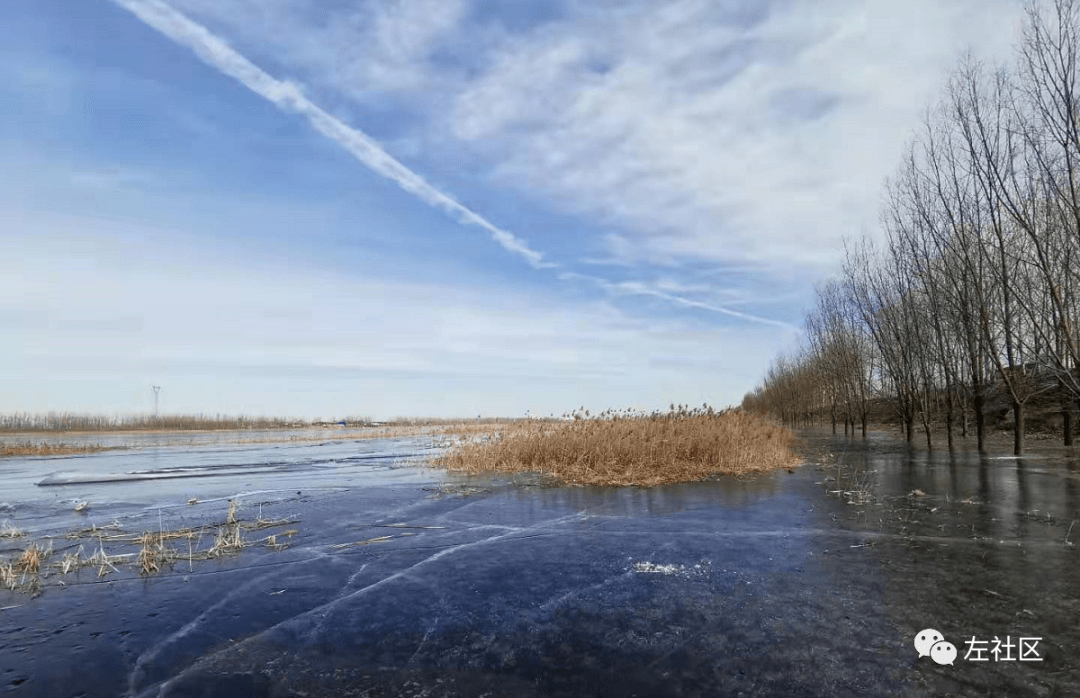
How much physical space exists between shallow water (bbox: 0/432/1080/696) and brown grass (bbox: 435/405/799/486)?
4690 mm

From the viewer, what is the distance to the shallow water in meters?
3.90

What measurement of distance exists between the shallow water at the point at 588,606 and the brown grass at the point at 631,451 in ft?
15.4

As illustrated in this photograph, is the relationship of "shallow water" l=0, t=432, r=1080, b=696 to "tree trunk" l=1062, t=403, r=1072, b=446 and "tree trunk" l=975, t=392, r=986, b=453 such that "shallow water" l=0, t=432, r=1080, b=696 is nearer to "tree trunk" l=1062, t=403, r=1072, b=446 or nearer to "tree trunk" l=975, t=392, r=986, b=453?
"tree trunk" l=975, t=392, r=986, b=453

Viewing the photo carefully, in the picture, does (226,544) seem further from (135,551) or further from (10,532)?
(10,532)

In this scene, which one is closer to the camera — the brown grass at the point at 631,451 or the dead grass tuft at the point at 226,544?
the dead grass tuft at the point at 226,544

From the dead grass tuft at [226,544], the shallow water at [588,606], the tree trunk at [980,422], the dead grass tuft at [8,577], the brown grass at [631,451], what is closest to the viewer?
the shallow water at [588,606]

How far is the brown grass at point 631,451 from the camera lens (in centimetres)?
1558

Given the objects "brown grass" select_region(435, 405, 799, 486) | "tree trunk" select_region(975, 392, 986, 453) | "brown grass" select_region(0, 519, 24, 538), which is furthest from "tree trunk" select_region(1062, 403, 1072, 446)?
"brown grass" select_region(0, 519, 24, 538)

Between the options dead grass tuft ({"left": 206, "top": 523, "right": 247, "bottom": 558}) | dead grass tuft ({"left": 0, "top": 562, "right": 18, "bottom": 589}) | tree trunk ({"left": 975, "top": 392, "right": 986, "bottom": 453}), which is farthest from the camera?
tree trunk ({"left": 975, "top": 392, "right": 986, "bottom": 453})

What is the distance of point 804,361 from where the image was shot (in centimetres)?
5716

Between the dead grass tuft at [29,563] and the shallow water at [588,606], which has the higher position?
the dead grass tuft at [29,563]

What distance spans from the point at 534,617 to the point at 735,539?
398 centimetres

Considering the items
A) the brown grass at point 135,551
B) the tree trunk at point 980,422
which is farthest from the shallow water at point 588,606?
the tree trunk at point 980,422

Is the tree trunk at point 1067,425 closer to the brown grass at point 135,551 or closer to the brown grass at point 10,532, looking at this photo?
the brown grass at point 135,551
